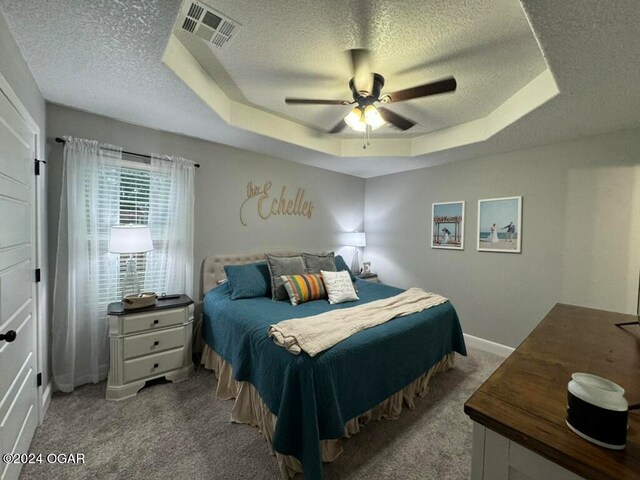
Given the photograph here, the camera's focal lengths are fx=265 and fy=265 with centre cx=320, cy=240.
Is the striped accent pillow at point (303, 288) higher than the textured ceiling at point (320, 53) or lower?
lower

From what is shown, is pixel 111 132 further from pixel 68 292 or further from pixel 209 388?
pixel 209 388

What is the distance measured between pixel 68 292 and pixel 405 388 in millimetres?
2928

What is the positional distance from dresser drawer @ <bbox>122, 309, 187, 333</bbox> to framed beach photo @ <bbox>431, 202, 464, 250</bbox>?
10.8 ft

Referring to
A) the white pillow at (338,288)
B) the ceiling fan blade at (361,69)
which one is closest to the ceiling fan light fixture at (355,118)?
the ceiling fan blade at (361,69)

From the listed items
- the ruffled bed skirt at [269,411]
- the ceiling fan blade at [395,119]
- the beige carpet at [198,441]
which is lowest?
the beige carpet at [198,441]

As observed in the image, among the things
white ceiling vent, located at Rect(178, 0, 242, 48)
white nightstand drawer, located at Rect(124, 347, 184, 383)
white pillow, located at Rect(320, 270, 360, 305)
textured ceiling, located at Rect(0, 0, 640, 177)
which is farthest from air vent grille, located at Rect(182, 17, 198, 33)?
white nightstand drawer, located at Rect(124, 347, 184, 383)

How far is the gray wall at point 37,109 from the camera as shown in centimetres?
136

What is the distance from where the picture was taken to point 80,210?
2.26 metres

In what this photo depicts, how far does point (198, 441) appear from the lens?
1783 mm

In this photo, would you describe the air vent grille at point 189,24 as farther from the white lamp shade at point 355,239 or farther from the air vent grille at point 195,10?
the white lamp shade at point 355,239

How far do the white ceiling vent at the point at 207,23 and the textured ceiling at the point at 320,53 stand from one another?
6cm

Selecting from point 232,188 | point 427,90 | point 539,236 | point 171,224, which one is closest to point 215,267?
point 171,224

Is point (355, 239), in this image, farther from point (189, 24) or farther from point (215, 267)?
point (189, 24)

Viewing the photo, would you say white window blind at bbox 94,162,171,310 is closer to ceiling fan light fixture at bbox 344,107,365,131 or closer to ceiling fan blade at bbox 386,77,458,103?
ceiling fan light fixture at bbox 344,107,365,131
